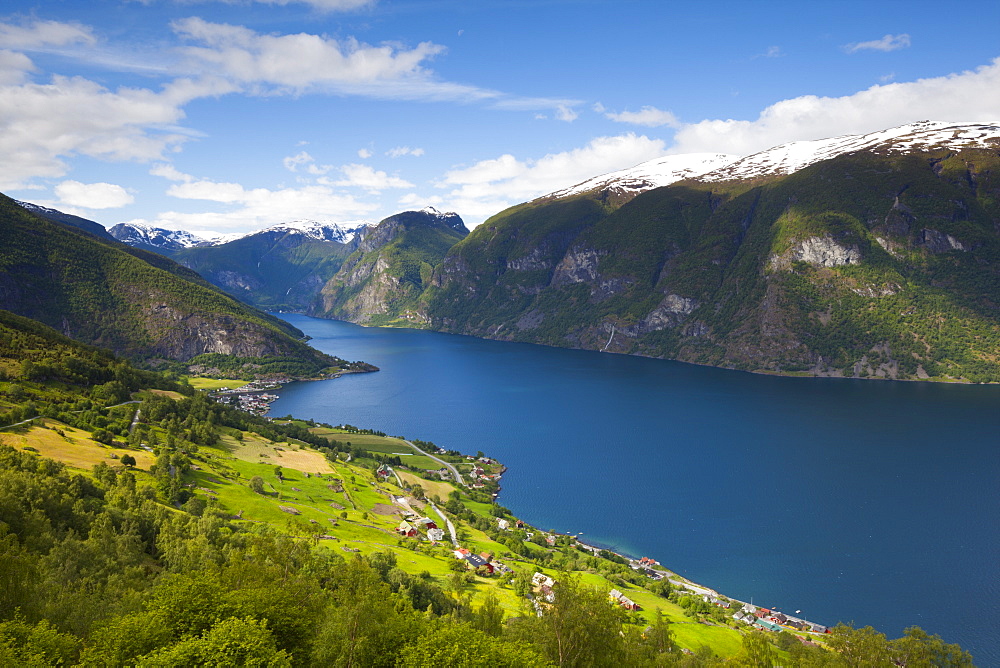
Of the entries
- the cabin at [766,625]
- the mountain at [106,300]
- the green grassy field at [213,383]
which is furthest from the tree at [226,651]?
the mountain at [106,300]

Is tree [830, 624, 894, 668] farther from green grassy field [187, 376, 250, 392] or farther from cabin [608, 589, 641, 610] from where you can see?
green grassy field [187, 376, 250, 392]

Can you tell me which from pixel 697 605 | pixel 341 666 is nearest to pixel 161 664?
pixel 341 666

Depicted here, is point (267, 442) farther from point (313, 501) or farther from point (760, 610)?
point (760, 610)

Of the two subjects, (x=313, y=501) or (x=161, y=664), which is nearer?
(x=161, y=664)

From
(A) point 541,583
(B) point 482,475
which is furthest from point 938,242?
(A) point 541,583

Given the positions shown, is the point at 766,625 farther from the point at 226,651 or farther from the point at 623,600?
the point at 226,651

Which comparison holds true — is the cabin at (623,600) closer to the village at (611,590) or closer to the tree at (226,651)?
the village at (611,590)
